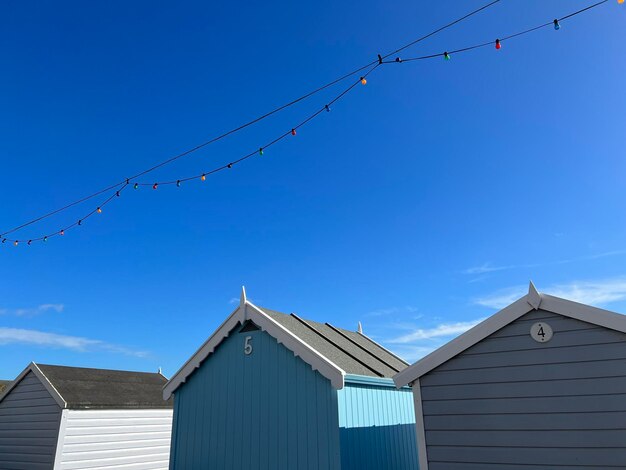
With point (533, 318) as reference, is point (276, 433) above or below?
below

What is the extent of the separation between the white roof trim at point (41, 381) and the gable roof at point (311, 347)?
181 inches

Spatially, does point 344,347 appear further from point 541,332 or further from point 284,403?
point 541,332

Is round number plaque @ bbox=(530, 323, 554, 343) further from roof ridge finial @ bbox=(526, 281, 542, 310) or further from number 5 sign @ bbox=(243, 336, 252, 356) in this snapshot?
number 5 sign @ bbox=(243, 336, 252, 356)

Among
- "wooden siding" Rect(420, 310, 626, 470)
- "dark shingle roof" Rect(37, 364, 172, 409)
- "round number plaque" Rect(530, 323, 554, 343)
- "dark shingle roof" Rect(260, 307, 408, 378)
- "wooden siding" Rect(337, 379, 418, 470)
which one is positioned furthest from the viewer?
"dark shingle roof" Rect(37, 364, 172, 409)

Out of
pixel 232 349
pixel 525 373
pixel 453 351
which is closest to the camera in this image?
pixel 525 373

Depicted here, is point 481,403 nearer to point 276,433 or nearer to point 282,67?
point 276,433

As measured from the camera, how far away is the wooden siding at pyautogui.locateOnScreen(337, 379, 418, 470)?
27.5 ft

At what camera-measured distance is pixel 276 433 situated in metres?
8.93

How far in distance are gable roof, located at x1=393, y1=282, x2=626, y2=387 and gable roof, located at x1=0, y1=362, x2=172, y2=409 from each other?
10958mm

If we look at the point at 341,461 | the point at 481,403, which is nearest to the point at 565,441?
the point at 481,403

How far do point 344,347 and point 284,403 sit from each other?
2.50 m

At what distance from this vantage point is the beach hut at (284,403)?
840 cm

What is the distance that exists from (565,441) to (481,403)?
1.10m

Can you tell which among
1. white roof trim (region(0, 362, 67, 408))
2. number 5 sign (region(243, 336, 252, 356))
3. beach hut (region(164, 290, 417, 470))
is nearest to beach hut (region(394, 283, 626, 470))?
beach hut (region(164, 290, 417, 470))
